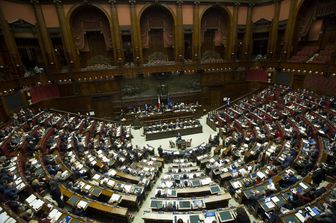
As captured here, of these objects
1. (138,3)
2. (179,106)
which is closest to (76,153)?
(179,106)

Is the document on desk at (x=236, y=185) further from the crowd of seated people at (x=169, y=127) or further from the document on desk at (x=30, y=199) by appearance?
the crowd of seated people at (x=169, y=127)

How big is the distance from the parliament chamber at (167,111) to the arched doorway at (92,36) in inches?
3.1

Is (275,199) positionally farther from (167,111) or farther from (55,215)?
(167,111)

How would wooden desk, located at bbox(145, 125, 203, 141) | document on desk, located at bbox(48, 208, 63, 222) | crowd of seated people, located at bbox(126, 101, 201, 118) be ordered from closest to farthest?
document on desk, located at bbox(48, 208, 63, 222), wooden desk, located at bbox(145, 125, 203, 141), crowd of seated people, located at bbox(126, 101, 201, 118)

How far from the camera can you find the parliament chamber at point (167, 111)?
5.78 meters

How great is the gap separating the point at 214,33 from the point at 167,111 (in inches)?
337

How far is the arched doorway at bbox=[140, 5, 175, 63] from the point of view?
15.8m

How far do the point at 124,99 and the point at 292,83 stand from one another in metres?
13.1

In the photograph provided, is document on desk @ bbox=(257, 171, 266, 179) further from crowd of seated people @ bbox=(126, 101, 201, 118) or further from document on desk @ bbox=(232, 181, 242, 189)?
crowd of seated people @ bbox=(126, 101, 201, 118)

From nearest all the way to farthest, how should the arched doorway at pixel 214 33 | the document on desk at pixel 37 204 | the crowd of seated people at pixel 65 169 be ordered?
the document on desk at pixel 37 204 → the crowd of seated people at pixel 65 169 → the arched doorway at pixel 214 33

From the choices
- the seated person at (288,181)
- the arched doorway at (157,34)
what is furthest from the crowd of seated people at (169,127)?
the seated person at (288,181)

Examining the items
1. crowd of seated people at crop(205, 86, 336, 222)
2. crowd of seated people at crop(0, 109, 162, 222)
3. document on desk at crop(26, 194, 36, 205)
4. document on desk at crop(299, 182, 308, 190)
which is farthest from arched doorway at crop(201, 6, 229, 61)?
document on desk at crop(26, 194, 36, 205)

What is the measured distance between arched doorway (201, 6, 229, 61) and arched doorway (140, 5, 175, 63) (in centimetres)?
298

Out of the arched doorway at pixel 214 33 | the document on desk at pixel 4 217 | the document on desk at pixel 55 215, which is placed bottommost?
the document on desk at pixel 55 215
